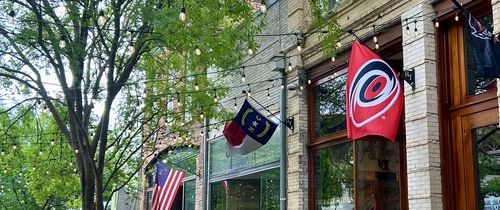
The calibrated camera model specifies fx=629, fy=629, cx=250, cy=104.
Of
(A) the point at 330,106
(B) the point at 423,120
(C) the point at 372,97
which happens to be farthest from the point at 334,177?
(B) the point at 423,120

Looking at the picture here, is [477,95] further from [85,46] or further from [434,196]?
[85,46]

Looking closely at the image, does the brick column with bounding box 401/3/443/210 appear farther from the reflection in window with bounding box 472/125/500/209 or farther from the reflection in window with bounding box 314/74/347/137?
the reflection in window with bounding box 314/74/347/137

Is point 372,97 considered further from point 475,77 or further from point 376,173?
point 376,173

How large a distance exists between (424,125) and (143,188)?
17.4 metres

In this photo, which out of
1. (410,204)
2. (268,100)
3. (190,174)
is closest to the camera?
(410,204)

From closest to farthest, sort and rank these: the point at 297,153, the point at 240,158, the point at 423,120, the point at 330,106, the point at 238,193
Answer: the point at 423,120 < the point at 330,106 < the point at 297,153 < the point at 240,158 < the point at 238,193

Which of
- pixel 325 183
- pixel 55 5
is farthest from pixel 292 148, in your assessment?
pixel 55 5

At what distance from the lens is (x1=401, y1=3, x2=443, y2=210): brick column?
8367 mm

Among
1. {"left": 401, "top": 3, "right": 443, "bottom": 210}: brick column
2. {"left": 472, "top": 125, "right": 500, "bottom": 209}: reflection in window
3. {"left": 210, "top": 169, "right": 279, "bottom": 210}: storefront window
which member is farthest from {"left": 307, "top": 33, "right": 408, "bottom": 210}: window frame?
{"left": 210, "top": 169, "right": 279, "bottom": 210}: storefront window

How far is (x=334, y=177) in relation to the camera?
37.2 feet

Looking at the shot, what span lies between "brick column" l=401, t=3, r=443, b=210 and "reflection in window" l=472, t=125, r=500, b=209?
1.80ft

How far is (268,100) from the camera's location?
13.6 m

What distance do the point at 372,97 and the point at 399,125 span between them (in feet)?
4.65

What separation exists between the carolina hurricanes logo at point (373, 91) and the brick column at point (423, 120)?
0.35 m
